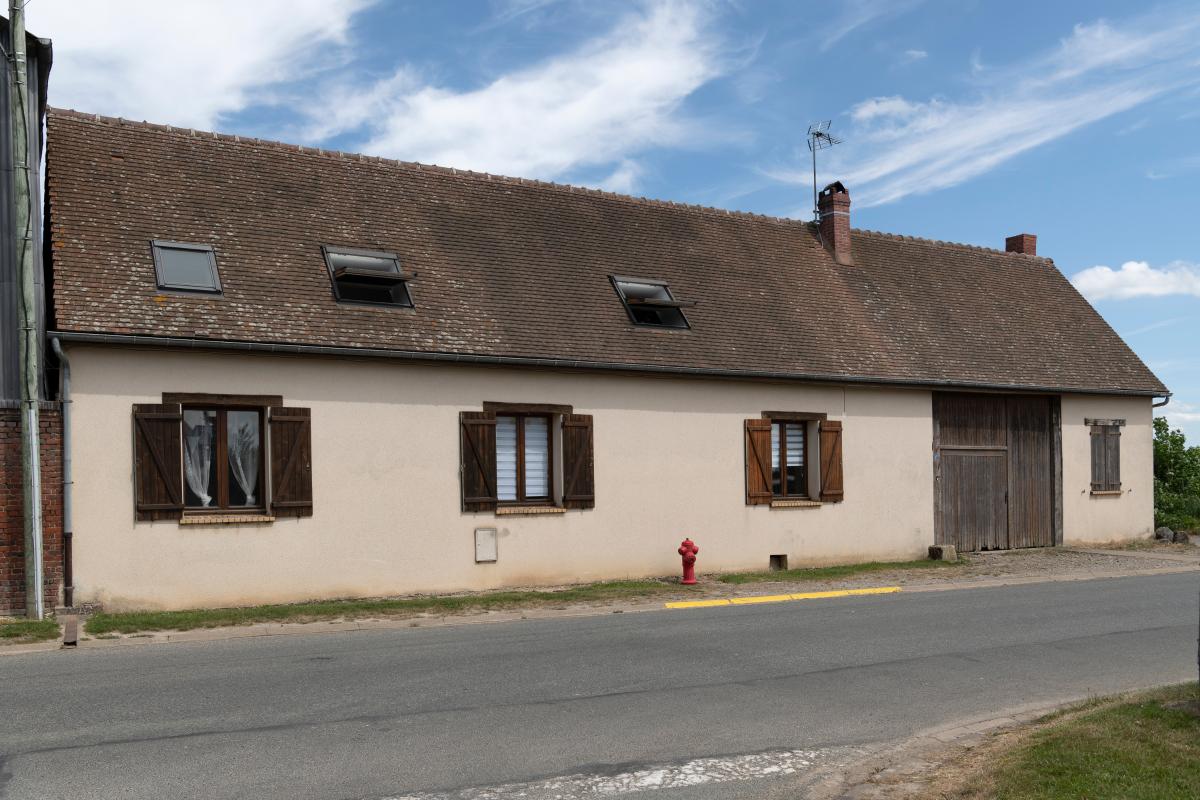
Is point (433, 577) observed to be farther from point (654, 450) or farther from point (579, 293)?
point (579, 293)

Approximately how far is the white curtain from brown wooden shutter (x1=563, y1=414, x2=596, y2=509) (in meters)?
4.31

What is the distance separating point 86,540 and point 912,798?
10.1 metres

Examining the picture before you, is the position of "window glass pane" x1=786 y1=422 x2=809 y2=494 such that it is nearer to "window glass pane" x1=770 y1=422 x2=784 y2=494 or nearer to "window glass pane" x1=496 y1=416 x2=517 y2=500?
Result: "window glass pane" x1=770 y1=422 x2=784 y2=494

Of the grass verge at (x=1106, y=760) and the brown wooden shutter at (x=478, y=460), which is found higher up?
the brown wooden shutter at (x=478, y=460)

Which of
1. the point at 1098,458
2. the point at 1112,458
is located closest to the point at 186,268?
the point at 1098,458

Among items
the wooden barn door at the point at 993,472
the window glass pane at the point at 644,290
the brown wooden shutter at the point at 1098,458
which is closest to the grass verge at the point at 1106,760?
the window glass pane at the point at 644,290

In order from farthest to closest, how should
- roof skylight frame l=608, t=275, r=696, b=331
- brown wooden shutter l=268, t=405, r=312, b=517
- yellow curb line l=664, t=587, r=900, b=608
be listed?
roof skylight frame l=608, t=275, r=696, b=331 → yellow curb line l=664, t=587, r=900, b=608 → brown wooden shutter l=268, t=405, r=312, b=517

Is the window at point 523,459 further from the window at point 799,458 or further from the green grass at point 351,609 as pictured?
the window at point 799,458

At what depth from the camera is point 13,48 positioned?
1266 cm

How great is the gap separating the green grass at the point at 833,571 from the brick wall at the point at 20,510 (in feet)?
28.9

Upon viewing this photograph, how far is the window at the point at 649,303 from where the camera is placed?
58.6 feet

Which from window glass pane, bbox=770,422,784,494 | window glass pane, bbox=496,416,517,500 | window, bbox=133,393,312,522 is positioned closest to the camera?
window, bbox=133,393,312,522

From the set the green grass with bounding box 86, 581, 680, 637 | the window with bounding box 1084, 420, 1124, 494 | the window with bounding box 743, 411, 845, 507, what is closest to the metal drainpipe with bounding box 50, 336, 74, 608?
the green grass with bounding box 86, 581, 680, 637

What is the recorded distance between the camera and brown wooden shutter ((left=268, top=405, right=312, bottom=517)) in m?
13.8
